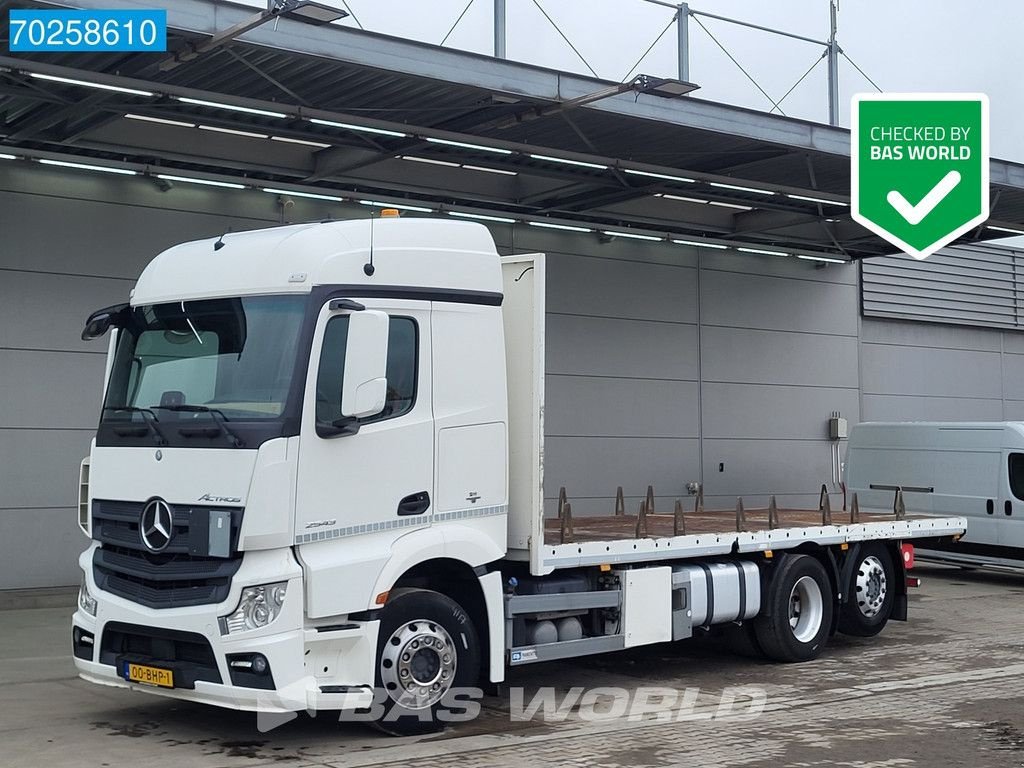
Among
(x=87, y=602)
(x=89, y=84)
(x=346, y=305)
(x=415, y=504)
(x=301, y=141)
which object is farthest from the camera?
(x=301, y=141)

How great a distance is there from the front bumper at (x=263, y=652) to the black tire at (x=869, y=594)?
19.0 ft

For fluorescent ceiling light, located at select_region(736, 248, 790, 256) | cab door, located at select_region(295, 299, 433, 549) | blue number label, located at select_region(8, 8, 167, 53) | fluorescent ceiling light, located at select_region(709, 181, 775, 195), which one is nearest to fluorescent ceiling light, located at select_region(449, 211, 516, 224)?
fluorescent ceiling light, located at select_region(709, 181, 775, 195)

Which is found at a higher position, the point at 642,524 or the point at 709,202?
the point at 709,202

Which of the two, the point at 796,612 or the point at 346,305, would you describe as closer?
the point at 346,305

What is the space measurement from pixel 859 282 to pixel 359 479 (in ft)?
53.0

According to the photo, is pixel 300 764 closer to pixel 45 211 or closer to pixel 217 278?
pixel 217 278

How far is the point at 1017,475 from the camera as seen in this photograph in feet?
53.0

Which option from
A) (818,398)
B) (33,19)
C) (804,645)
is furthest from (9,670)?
(818,398)

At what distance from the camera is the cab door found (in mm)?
7699

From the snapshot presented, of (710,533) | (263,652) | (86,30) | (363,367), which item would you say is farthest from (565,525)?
(86,30)

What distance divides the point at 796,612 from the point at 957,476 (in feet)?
21.0

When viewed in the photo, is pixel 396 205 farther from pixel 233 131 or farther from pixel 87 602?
pixel 87 602

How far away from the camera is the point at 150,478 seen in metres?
7.99

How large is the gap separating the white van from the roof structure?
3301 millimetres
